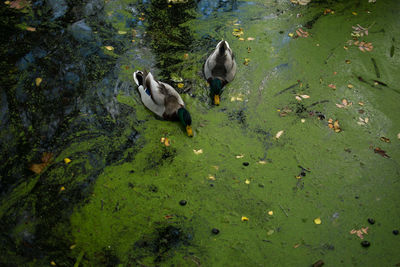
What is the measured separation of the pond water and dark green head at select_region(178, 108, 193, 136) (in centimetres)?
10

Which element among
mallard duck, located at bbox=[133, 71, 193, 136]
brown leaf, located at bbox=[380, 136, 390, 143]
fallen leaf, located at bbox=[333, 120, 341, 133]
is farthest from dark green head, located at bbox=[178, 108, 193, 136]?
brown leaf, located at bbox=[380, 136, 390, 143]

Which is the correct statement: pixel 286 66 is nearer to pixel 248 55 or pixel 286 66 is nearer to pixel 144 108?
pixel 248 55

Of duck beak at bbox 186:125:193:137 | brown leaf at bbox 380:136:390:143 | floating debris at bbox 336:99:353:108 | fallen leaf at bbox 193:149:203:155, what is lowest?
fallen leaf at bbox 193:149:203:155

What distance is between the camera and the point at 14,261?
2.49 metres

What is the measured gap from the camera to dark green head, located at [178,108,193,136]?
337 cm

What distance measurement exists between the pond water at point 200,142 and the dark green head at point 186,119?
0.33 ft

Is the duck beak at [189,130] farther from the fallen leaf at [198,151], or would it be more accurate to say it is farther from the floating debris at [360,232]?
the floating debris at [360,232]

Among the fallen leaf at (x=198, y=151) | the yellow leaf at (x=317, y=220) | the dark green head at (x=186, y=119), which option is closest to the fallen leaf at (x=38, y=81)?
the dark green head at (x=186, y=119)

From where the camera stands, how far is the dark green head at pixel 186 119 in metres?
3.37

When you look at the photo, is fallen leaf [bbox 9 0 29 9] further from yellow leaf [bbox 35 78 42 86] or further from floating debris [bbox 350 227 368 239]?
floating debris [bbox 350 227 368 239]

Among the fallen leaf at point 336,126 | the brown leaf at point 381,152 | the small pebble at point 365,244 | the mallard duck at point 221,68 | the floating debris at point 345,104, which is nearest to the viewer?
the small pebble at point 365,244

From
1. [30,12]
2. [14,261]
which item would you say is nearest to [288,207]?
[14,261]

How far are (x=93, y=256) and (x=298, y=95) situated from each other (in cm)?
313

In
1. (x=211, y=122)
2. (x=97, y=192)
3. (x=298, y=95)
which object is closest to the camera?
(x=97, y=192)
